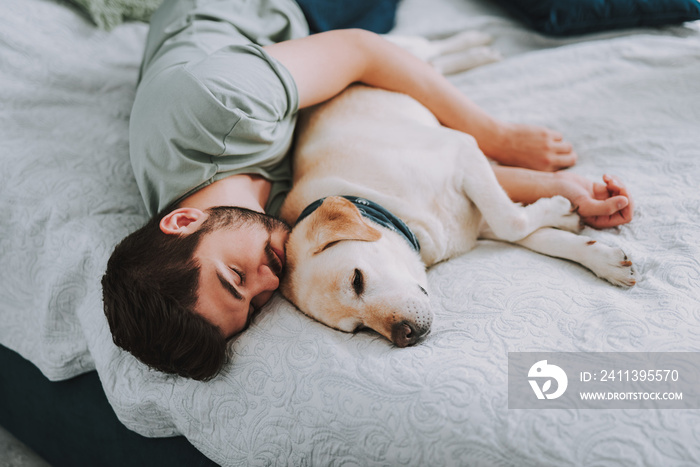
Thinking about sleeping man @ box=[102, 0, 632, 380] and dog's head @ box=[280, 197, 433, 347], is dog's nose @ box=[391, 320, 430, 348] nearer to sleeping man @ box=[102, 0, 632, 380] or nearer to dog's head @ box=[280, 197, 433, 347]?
dog's head @ box=[280, 197, 433, 347]

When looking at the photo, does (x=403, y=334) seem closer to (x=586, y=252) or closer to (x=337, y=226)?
(x=337, y=226)

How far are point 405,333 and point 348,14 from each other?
1.71 m

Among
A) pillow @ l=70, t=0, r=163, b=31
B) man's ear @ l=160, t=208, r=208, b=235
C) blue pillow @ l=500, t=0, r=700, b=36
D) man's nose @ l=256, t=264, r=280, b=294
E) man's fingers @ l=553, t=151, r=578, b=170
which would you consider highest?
blue pillow @ l=500, t=0, r=700, b=36

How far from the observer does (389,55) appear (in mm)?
1931

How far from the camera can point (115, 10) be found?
7.18 feet

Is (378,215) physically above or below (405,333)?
above

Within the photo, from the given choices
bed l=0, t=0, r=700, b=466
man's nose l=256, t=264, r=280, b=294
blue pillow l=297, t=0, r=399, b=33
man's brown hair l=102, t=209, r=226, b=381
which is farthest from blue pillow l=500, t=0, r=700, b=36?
man's brown hair l=102, t=209, r=226, b=381

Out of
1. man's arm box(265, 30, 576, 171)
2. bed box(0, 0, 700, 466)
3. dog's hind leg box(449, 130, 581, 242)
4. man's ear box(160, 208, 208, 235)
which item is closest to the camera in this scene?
bed box(0, 0, 700, 466)

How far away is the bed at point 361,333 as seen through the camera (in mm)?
1031

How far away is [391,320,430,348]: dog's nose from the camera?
122 cm

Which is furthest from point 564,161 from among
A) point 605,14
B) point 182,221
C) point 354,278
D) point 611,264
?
point 182,221

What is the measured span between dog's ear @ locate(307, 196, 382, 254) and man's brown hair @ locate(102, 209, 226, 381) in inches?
12.3

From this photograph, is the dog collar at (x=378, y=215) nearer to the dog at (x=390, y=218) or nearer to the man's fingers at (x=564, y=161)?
the dog at (x=390, y=218)

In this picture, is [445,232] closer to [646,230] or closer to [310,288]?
[310,288]
